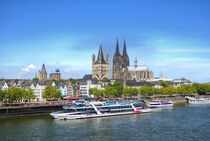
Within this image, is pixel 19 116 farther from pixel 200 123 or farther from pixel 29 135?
pixel 200 123

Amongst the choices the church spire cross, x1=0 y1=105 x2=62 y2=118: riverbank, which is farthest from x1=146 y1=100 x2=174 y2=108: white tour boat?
the church spire cross

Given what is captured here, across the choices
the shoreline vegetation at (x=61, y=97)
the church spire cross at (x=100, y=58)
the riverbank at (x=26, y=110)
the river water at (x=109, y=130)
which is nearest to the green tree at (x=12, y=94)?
the shoreline vegetation at (x=61, y=97)

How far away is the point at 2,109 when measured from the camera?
75188 millimetres

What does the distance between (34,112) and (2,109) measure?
29.7ft

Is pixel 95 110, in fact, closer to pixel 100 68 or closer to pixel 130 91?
pixel 130 91

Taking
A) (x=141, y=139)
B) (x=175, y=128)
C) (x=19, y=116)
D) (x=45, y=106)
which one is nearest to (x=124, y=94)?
(x=45, y=106)

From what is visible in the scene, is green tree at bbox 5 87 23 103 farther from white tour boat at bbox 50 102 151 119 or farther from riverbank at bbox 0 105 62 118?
white tour boat at bbox 50 102 151 119

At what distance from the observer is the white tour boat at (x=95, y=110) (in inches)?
2835

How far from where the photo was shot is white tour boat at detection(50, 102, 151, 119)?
72.0 m

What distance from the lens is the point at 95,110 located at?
249 ft

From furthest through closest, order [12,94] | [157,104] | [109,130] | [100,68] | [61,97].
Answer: [100,68]
[61,97]
[157,104]
[12,94]
[109,130]

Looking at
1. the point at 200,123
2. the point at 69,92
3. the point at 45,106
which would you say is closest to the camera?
the point at 200,123

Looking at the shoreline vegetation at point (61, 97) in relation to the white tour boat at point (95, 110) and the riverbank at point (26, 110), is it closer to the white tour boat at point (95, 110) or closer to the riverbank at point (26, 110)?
the riverbank at point (26, 110)

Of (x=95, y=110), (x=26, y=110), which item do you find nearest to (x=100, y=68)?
(x=26, y=110)
